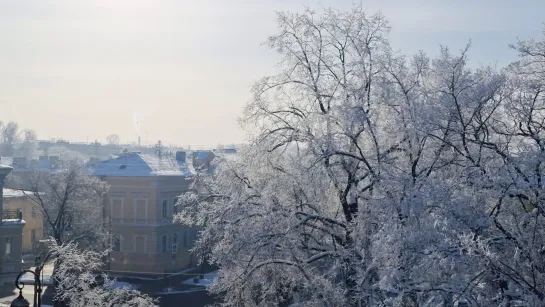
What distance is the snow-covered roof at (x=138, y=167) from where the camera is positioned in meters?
38.6

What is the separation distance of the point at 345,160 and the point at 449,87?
2897 mm

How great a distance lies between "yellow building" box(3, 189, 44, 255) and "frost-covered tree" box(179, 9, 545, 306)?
3181 centimetres

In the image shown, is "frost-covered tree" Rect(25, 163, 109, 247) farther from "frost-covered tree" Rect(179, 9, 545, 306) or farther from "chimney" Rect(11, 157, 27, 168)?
"chimney" Rect(11, 157, 27, 168)

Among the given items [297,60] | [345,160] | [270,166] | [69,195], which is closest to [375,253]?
[345,160]

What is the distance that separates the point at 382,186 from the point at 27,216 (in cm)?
4011

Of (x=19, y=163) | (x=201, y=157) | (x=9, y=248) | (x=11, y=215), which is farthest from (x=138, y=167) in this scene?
(x=19, y=163)

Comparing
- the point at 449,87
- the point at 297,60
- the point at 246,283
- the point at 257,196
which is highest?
the point at 297,60

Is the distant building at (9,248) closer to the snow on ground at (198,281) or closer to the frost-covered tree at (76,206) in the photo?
the frost-covered tree at (76,206)

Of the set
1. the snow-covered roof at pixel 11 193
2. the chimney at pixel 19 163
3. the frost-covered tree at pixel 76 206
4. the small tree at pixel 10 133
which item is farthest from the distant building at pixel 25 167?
the small tree at pixel 10 133

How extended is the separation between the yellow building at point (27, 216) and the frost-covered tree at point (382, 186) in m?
31.8

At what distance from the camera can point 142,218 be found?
3769 cm

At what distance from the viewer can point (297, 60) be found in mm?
15664

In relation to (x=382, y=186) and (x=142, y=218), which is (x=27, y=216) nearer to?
(x=142, y=218)

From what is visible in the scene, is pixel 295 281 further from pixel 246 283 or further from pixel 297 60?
pixel 297 60
